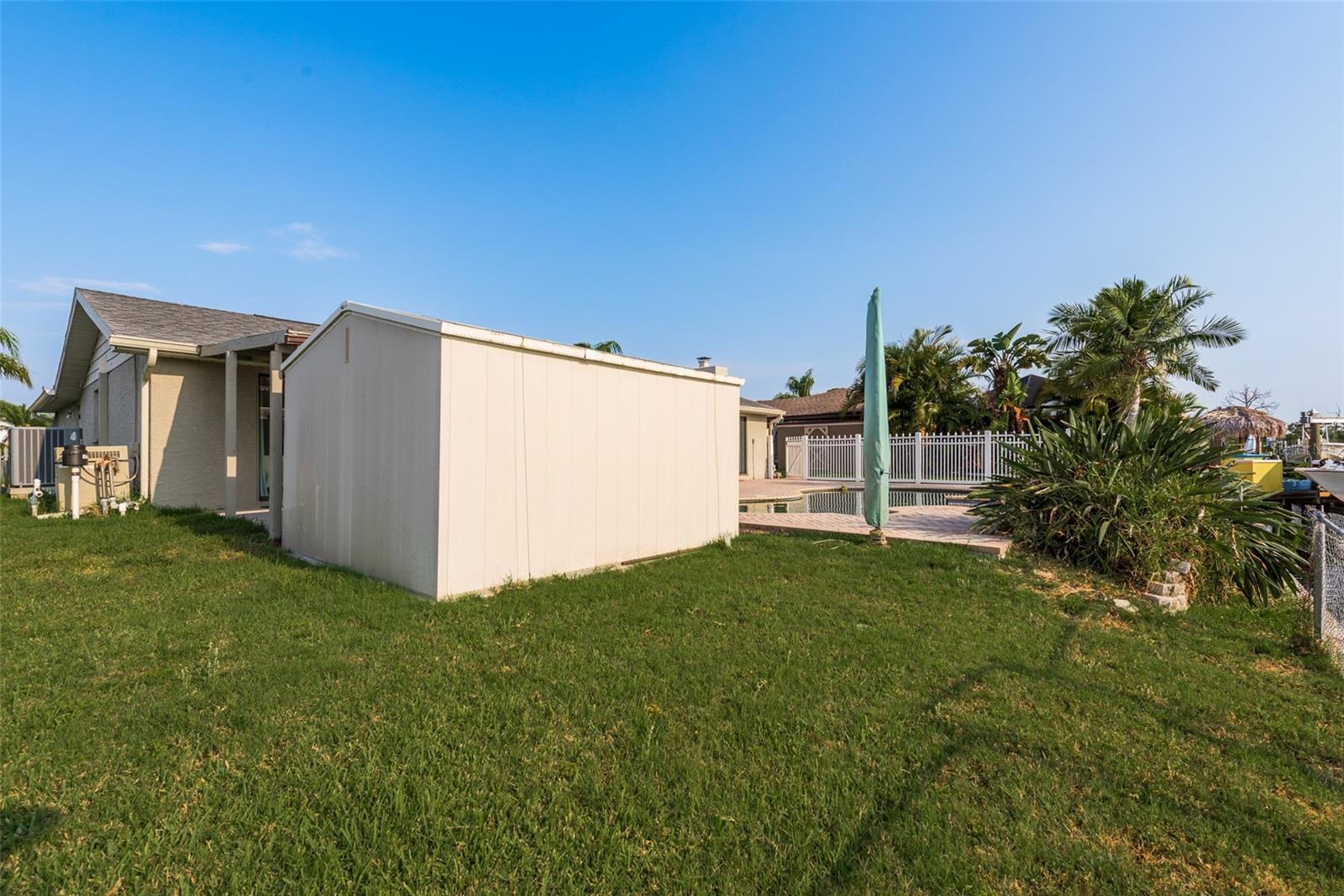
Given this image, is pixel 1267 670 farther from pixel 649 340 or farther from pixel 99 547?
pixel 649 340

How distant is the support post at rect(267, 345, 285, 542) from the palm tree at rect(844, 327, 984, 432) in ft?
61.0

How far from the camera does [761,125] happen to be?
11.5m

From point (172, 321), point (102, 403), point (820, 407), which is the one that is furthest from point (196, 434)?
point (820, 407)

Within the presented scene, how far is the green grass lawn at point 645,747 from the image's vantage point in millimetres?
2008

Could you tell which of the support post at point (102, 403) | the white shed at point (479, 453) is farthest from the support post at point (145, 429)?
the white shed at point (479, 453)

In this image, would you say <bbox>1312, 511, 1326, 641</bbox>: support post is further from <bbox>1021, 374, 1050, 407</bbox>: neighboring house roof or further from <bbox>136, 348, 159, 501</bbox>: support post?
<bbox>1021, 374, 1050, 407</bbox>: neighboring house roof

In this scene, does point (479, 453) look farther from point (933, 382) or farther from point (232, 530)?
point (933, 382)

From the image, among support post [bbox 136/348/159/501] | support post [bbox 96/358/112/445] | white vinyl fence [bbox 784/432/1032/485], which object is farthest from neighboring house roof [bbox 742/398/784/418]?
support post [bbox 96/358/112/445]

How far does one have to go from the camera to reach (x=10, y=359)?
46.4 ft

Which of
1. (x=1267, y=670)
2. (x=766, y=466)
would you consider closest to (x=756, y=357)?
(x=766, y=466)

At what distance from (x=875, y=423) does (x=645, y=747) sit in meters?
6.00

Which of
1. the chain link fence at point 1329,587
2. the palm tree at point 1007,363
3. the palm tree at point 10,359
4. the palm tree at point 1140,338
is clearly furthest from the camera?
the palm tree at point 1007,363

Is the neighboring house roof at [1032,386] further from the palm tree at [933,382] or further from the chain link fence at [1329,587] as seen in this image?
the chain link fence at [1329,587]

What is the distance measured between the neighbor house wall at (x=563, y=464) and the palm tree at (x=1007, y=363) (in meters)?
16.9
